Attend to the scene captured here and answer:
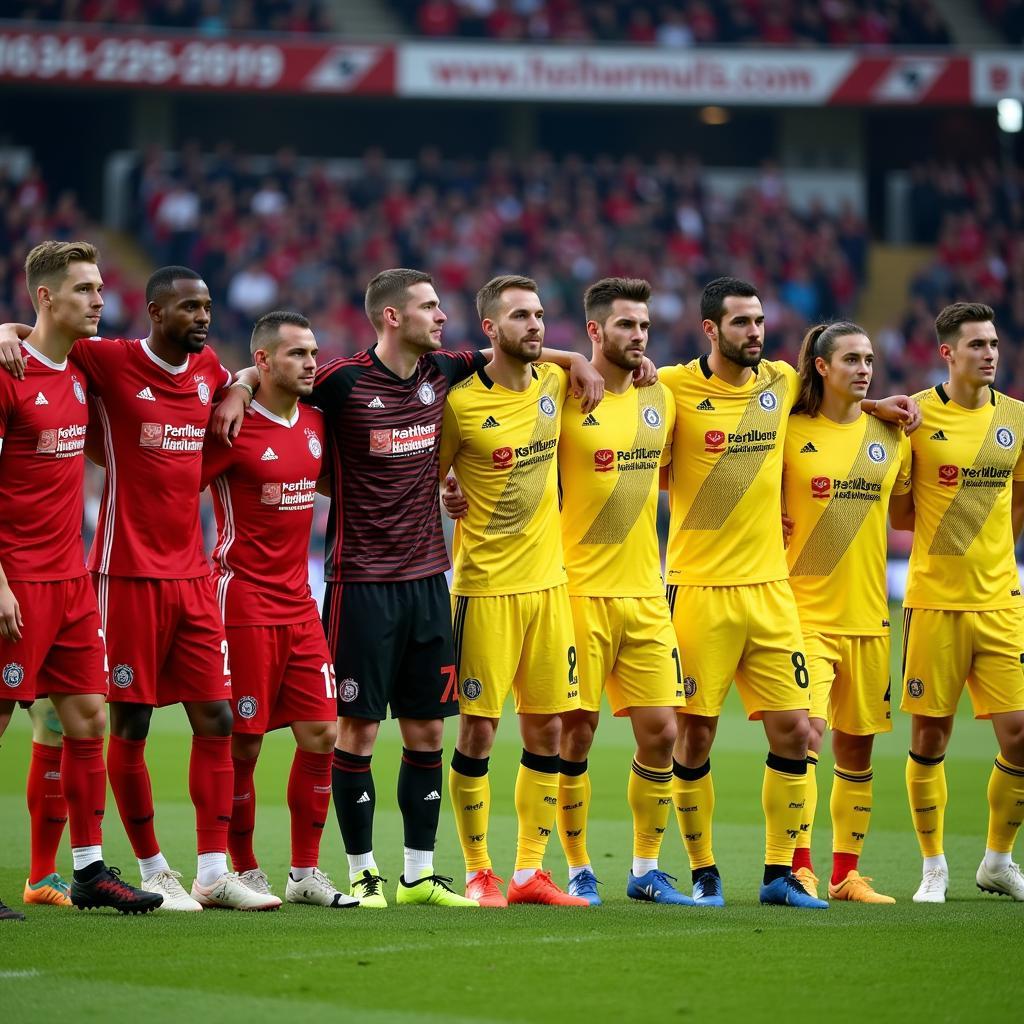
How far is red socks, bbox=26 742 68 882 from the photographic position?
7328 millimetres

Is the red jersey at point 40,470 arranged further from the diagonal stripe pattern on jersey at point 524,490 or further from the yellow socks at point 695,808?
the yellow socks at point 695,808

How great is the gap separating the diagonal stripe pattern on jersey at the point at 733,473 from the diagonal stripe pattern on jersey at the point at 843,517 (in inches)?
19.3

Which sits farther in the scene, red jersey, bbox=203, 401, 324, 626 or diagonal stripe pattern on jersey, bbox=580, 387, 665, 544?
diagonal stripe pattern on jersey, bbox=580, 387, 665, 544

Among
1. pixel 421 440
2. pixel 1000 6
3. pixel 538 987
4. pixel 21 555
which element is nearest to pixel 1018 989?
pixel 538 987

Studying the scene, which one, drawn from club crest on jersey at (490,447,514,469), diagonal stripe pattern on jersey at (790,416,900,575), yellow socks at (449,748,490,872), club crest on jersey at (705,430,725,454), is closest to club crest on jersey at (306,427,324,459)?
club crest on jersey at (490,447,514,469)

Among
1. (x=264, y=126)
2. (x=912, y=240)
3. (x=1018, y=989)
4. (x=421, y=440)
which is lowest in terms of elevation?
(x=1018, y=989)

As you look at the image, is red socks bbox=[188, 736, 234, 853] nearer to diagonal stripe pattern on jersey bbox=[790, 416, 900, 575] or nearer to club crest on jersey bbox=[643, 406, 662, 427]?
club crest on jersey bbox=[643, 406, 662, 427]

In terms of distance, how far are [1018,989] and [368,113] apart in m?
28.5

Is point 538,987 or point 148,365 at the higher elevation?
point 148,365

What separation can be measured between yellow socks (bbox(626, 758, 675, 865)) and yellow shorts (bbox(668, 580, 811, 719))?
350 mm

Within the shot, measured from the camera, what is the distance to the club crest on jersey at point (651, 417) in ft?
25.7

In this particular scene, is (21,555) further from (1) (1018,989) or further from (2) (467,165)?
(2) (467,165)

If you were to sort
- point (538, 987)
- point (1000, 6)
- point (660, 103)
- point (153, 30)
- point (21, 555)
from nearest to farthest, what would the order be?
point (538, 987), point (21, 555), point (153, 30), point (660, 103), point (1000, 6)

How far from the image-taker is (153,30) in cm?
2931
